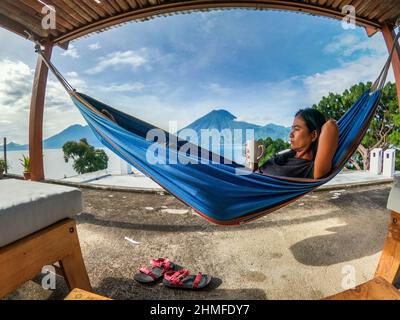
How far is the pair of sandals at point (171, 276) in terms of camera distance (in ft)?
3.90

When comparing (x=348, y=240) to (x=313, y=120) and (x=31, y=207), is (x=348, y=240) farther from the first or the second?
(x=31, y=207)

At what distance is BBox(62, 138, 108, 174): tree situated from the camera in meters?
12.7

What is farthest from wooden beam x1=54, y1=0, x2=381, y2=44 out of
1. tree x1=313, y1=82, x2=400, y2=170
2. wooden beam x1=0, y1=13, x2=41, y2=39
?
tree x1=313, y1=82, x2=400, y2=170

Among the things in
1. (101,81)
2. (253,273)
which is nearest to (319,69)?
(101,81)

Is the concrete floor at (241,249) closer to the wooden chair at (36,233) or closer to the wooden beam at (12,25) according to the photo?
the wooden chair at (36,233)

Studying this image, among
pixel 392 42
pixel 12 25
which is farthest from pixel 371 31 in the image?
pixel 12 25

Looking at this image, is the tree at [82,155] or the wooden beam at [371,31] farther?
the tree at [82,155]

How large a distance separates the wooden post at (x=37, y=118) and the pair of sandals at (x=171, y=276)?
6.35 ft

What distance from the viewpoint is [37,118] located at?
238cm

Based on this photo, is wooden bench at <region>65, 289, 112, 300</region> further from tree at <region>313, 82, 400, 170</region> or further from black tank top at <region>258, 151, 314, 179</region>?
tree at <region>313, 82, 400, 170</region>

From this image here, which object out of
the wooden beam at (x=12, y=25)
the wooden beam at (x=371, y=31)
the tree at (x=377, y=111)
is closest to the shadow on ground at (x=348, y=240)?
the wooden beam at (x=371, y=31)

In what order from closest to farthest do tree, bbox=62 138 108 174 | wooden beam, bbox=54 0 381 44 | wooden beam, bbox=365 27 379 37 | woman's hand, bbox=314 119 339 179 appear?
woman's hand, bbox=314 119 339 179 → wooden beam, bbox=54 0 381 44 → wooden beam, bbox=365 27 379 37 → tree, bbox=62 138 108 174

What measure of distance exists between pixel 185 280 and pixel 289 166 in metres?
0.99
